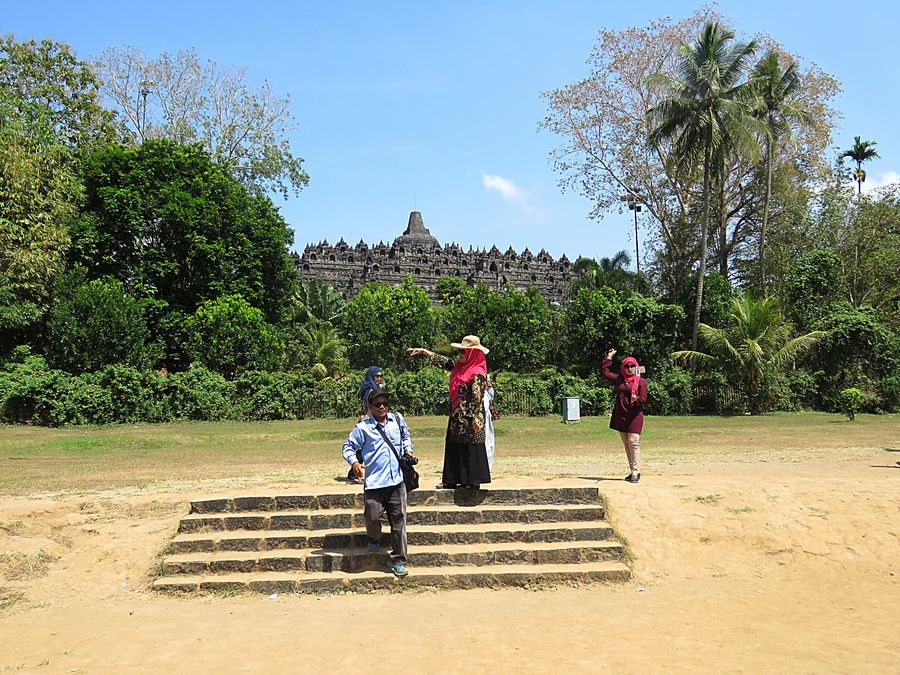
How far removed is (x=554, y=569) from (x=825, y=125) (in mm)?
31432

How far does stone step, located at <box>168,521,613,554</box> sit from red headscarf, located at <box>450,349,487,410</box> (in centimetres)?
128

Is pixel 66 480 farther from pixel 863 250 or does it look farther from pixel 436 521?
pixel 863 250

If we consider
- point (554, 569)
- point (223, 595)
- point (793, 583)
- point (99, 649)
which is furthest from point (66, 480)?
point (793, 583)

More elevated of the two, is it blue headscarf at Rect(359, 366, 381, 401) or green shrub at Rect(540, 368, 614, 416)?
blue headscarf at Rect(359, 366, 381, 401)

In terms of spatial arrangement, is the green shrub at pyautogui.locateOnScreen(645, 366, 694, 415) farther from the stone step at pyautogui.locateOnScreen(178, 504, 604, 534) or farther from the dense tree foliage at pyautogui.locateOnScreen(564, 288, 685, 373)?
the stone step at pyautogui.locateOnScreen(178, 504, 604, 534)

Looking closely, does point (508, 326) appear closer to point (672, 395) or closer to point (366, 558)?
point (672, 395)

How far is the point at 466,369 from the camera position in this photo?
7.50 meters

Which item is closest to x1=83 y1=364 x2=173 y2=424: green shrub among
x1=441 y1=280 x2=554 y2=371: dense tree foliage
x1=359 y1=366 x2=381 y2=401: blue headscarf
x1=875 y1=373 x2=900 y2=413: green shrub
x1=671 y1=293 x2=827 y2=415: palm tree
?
x1=441 y1=280 x2=554 y2=371: dense tree foliage

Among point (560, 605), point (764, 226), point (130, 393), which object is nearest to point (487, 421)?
point (560, 605)

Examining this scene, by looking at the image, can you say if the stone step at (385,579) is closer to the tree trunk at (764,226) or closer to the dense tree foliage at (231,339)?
the dense tree foliage at (231,339)

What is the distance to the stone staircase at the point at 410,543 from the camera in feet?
→ 21.7

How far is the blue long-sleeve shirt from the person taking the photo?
6602mm

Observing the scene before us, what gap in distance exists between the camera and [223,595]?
6.47 meters

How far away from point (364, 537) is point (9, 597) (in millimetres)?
3187
